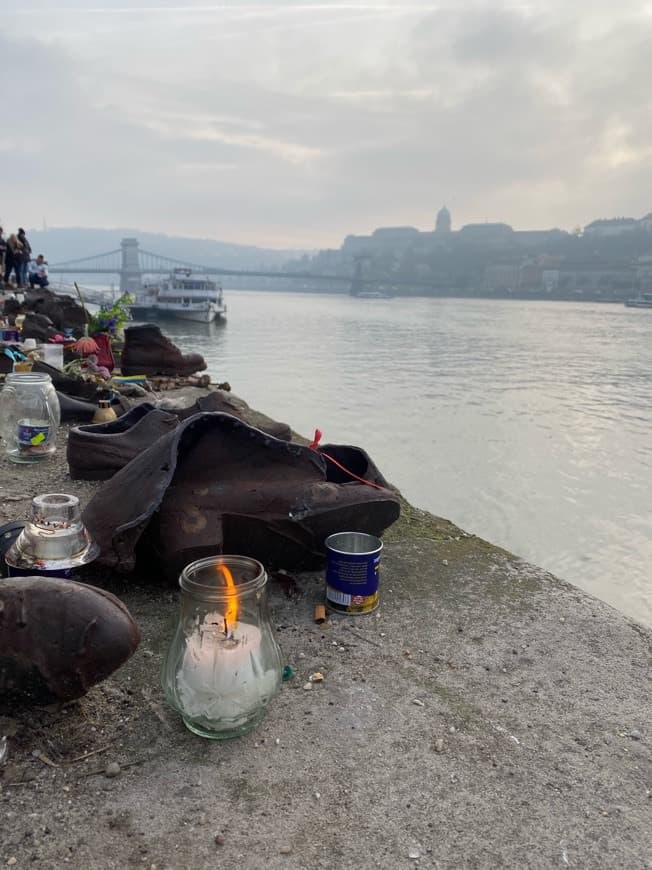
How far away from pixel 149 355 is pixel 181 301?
38.4 meters

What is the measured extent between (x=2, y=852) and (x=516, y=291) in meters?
112

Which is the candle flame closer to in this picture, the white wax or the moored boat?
the white wax

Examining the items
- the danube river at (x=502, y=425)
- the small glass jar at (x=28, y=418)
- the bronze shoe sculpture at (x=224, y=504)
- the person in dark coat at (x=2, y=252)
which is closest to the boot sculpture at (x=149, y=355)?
the danube river at (x=502, y=425)

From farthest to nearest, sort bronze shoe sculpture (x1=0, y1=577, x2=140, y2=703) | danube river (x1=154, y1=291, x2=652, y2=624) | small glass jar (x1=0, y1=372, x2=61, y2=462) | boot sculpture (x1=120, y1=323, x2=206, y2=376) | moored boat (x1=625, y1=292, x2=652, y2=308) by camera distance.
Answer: moored boat (x1=625, y1=292, x2=652, y2=308) → boot sculpture (x1=120, y1=323, x2=206, y2=376) → danube river (x1=154, y1=291, x2=652, y2=624) → small glass jar (x1=0, y1=372, x2=61, y2=462) → bronze shoe sculpture (x1=0, y1=577, x2=140, y2=703)

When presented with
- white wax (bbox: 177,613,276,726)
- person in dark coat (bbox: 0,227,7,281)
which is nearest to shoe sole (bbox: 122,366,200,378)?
white wax (bbox: 177,613,276,726)

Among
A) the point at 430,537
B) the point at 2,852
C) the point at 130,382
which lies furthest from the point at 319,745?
the point at 130,382

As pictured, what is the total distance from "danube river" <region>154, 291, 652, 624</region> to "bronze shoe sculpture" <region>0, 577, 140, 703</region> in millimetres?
4932

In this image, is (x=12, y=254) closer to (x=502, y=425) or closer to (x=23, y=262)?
(x=23, y=262)

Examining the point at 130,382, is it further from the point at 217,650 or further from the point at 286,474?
the point at 217,650

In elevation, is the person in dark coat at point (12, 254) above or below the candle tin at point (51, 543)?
above

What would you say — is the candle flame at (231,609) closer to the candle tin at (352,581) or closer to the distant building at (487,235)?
the candle tin at (352,581)

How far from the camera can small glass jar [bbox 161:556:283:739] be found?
196cm

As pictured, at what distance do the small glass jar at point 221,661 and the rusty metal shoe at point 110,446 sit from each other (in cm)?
233

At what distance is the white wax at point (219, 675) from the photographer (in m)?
1.96
